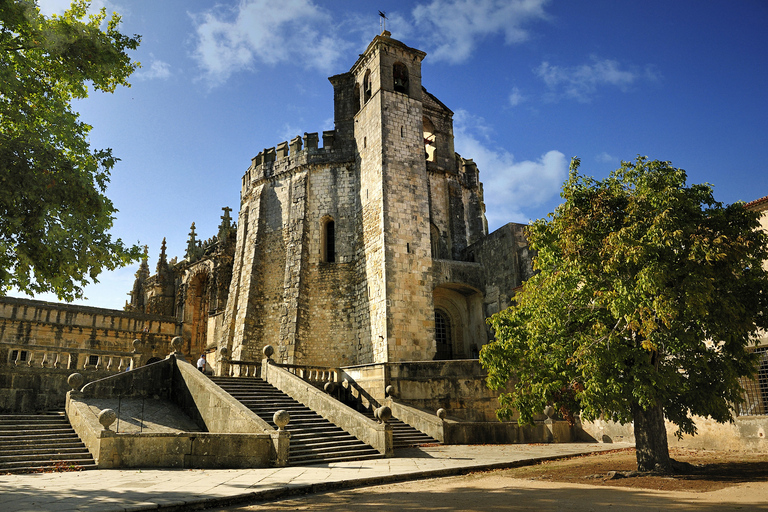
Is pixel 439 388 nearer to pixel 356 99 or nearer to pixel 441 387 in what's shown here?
Answer: pixel 441 387

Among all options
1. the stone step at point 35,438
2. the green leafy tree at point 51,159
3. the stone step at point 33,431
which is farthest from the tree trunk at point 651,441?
the stone step at point 33,431

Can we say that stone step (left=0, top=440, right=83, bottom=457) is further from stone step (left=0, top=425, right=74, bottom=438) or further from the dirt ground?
the dirt ground

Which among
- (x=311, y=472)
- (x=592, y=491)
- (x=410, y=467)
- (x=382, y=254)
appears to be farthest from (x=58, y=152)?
(x=382, y=254)

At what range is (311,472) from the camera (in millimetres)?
9531

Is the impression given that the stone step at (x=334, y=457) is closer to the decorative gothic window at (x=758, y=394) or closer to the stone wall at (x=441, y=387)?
the stone wall at (x=441, y=387)

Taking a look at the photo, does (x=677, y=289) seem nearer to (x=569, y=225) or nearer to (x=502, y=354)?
(x=569, y=225)

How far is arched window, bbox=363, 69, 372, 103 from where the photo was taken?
24234 millimetres

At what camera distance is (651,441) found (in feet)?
30.7

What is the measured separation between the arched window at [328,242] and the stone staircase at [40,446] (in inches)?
509

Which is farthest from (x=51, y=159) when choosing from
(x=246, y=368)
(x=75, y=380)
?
(x=246, y=368)

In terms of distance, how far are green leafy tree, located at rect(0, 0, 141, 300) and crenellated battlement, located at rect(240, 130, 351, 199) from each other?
15.3 meters

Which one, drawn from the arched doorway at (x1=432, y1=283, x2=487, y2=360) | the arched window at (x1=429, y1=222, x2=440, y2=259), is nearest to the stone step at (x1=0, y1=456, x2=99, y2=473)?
the arched doorway at (x1=432, y1=283, x2=487, y2=360)

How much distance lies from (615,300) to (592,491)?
314cm

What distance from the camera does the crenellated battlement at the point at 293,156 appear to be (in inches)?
974
